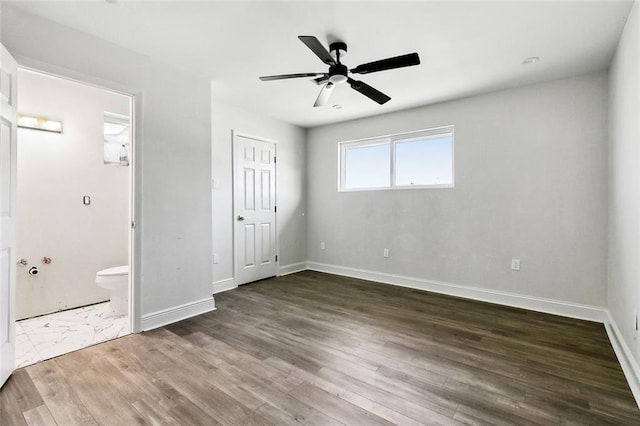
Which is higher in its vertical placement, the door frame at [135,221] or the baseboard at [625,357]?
the door frame at [135,221]

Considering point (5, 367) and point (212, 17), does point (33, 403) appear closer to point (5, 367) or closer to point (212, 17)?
point (5, 367)

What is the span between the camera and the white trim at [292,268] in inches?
195

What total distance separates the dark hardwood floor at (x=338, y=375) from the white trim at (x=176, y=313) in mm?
114

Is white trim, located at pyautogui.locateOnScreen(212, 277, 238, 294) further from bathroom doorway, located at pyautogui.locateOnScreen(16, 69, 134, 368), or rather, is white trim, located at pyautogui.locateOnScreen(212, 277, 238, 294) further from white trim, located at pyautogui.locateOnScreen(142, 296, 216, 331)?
bathroom doorway, located at pyautogui.locateOnScreen(16, 69, 134, 368)

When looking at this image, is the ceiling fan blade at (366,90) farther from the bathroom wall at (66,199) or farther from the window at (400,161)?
the bathroom wall at (66,199)

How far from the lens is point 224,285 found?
4.03 meters

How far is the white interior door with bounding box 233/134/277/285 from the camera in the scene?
4.28 metres

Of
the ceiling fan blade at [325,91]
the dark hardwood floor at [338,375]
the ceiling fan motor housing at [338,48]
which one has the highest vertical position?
the ceiling fan motor housing at [338,48]

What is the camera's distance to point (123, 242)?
3.72 m

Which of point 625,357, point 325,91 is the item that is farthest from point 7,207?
point 625,357

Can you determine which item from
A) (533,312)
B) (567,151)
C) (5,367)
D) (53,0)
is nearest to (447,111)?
(567,151)

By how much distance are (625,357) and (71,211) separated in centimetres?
519

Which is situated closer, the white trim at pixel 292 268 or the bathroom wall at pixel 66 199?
the bathroom wall at pixel 66 199

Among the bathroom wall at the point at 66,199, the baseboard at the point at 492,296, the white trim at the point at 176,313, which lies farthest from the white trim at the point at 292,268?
the bathroom wall at the point at 66,199
